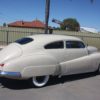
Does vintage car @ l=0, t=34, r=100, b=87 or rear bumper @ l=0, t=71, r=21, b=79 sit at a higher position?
vintage car @ l=0, t=34, r=100, b=87

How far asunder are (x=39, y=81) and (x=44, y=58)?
718mm

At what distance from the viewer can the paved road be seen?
758cm

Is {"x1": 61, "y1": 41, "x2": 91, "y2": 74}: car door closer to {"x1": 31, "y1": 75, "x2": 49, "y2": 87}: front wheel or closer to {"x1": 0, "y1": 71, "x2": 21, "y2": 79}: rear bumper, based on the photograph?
{"x1": 31, "y1": 75, "x2": 49, "y2": 87}: front wheel

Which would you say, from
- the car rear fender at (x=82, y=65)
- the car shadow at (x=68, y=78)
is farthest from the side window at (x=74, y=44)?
the car shadow at (x=68, y=78)

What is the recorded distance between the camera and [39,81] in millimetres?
8688

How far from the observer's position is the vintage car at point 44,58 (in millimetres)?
8047

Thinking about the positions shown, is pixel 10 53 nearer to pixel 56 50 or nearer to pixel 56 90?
pixel 56 50

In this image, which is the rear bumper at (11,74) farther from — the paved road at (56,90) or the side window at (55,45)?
the side window at (55,45)

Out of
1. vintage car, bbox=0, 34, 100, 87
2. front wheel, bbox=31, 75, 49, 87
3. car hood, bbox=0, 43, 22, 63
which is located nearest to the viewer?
vintage car, bbox=0, 34, 100, 87

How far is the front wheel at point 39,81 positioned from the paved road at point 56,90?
0.15 m

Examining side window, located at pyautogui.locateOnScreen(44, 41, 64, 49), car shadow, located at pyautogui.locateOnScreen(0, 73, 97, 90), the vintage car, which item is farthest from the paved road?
side window, located at pyautogui.locateOnScreen(44, 41, 64, 49)

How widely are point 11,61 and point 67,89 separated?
1.91 m

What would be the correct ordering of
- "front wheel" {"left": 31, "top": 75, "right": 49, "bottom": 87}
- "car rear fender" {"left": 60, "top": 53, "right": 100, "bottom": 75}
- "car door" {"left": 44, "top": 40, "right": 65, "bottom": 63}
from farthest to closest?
"car rear fender" {"left": 60, "top": 53, "right": 100, "bottom": 75} < "car door" {"left": 44, "top": 40, "right": 65, "bottom": 63} < "front wheel" {"left": 31, "top": 75, "right": 49, "bottom": 87}

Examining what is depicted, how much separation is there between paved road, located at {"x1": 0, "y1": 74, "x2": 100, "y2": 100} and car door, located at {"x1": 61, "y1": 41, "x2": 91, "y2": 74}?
402mm
